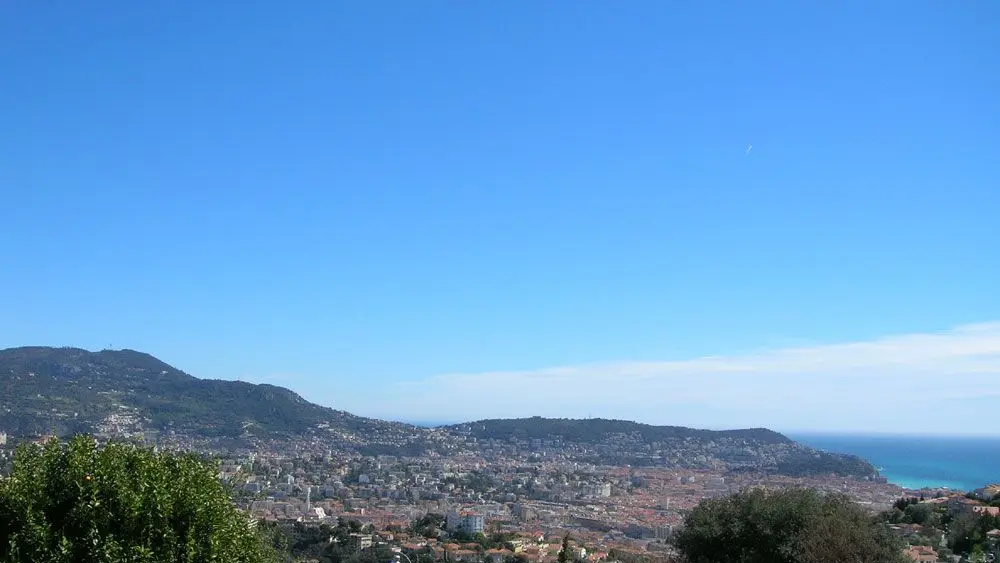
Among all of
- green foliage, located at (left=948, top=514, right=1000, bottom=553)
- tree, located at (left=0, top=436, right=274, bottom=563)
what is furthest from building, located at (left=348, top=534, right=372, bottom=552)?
tree, located at (left=0, top=436, right=274, bottom=563)

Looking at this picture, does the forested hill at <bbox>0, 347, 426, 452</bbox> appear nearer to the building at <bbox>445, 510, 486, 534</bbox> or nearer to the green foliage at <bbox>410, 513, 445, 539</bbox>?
the green foliage at <bbox>410, 513, 445, 539</bbox>

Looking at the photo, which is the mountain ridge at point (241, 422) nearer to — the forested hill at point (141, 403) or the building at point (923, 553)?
the forested hill at point (141, 403)

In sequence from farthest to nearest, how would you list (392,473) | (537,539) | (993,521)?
(392,473) → (537,539) → (993,521)

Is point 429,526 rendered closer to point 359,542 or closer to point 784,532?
point 359,542

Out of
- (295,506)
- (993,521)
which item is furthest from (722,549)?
(295,506)

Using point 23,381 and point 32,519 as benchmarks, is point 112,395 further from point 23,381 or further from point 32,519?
point 32,519

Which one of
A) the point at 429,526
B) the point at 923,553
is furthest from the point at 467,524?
the point at 923,553
